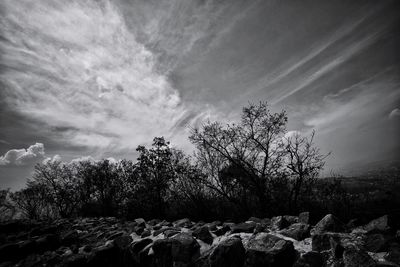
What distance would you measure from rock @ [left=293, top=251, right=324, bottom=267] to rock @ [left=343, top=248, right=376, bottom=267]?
0.46m

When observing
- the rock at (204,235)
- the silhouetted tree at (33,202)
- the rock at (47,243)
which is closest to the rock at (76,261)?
the rock at (47,243)

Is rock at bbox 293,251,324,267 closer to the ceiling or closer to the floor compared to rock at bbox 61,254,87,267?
closer to the floor

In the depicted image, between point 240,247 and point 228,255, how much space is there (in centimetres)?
36

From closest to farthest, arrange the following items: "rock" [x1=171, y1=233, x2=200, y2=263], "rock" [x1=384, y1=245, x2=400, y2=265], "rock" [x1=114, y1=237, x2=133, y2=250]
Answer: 1. "rock" [x1=384, y1=245, x2=400, y2=265]
2. "rock" [x1=171, y1=233, x2=200, y2=263]
3. "rock" [x1=114, y1=237, x2=133, y2=250]

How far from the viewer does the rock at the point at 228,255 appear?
14.4 feet

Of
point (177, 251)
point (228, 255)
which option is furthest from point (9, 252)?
point (228, 255)

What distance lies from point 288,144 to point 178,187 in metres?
13.7

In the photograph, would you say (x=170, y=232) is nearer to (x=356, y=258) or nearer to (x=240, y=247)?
(x=240, y=247)

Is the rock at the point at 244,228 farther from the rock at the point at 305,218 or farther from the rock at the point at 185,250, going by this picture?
the rock at the point at 305,218

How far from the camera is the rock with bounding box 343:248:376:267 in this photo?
3258mm

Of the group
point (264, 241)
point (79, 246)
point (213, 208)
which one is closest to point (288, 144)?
point (213, 208)

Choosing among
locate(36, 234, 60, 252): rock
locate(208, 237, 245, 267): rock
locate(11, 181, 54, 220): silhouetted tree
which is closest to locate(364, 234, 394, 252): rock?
locate(208, 237, 245, 267): rock

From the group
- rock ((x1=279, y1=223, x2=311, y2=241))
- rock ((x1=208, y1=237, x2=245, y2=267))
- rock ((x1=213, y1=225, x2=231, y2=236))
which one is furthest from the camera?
rock ((x1=213, y1=225, x2=231, y2=236))

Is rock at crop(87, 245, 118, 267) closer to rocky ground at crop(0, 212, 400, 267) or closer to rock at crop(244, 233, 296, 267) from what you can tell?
rocky ground at crop(0, 212, 400, 267)
